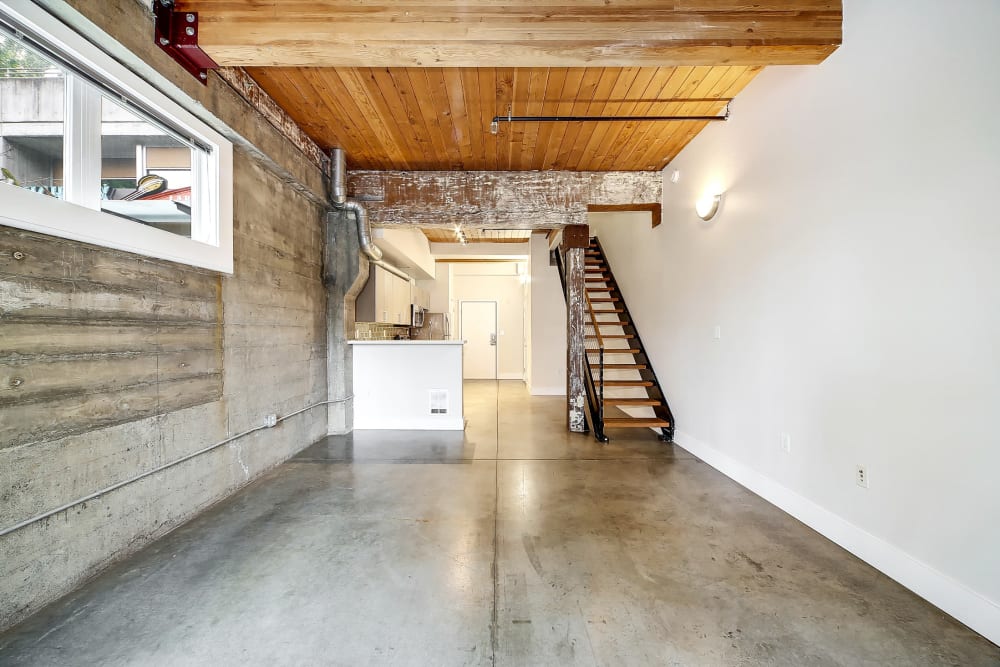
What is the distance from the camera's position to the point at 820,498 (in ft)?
7.89

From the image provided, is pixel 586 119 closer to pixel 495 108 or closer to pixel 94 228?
pixel 495 108

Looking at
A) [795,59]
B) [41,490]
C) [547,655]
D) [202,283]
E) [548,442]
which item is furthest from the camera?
[548,442]

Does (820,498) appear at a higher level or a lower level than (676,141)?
lower

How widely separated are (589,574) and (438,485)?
57.6 inches

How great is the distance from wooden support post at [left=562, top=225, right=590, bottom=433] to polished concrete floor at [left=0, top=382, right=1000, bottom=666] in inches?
65.0

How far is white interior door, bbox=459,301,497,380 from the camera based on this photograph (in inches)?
385

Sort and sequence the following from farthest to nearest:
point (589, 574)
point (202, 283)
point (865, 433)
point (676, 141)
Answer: point (676, 141)
point (202, 283)
point (865, 433)
point (589, 574)

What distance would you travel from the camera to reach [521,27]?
2.17 meters

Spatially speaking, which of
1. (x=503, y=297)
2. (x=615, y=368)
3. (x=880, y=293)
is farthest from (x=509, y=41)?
(x=503, y=297)

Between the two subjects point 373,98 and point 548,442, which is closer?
point 373,98

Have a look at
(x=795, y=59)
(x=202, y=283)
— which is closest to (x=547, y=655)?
(x=202, y=283)

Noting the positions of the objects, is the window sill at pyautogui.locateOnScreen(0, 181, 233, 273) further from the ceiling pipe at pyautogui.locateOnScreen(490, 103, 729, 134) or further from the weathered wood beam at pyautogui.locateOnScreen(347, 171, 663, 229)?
the ceiling pipe at pyautogui.locateOnScreen(490, 103, 729, 134)

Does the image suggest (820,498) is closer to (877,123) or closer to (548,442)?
(877,123)

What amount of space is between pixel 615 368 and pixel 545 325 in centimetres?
269
